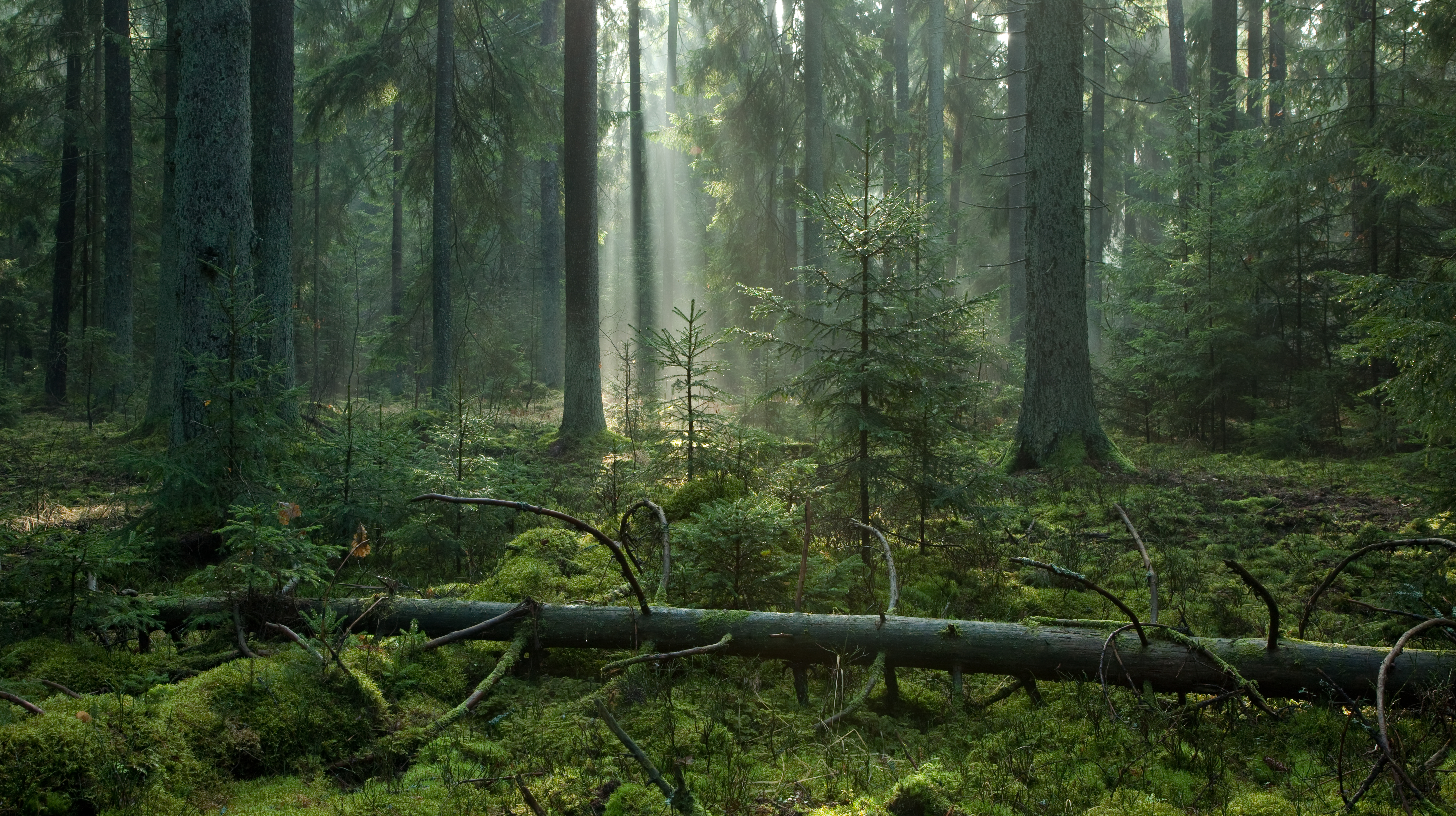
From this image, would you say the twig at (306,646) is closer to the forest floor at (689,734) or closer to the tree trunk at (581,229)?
the forest floor at (689,734)

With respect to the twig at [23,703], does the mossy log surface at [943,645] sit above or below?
below

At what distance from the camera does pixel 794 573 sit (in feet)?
16.2

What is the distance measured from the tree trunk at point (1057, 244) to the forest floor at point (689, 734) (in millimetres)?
5093

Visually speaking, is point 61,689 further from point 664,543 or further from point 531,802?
point 664,543

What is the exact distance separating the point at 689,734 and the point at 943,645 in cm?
132

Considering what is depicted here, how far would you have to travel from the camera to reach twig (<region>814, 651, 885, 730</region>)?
3.49 m

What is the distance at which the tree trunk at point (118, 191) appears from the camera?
16.1 meters

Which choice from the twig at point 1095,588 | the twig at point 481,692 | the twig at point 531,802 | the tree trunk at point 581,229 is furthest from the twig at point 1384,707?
the tree trunk at point 581,229

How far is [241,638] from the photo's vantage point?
3.63m

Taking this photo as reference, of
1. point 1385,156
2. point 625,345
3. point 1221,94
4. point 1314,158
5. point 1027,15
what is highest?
point 1221,94

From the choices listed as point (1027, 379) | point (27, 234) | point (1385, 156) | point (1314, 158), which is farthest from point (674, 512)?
point (27, 234)

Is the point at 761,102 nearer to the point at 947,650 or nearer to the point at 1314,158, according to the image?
the point at 1314,158

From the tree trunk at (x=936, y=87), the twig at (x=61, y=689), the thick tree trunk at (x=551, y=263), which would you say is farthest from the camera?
the thick tree trunk at (x=551, y=263)

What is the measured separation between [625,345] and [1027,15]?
7.08 metres
